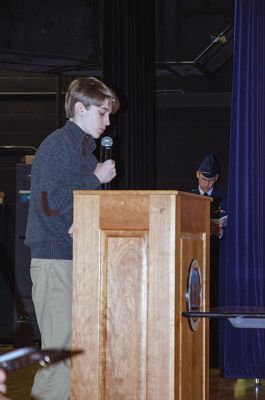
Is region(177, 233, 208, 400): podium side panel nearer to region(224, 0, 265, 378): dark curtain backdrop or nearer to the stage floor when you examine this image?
the stage floor

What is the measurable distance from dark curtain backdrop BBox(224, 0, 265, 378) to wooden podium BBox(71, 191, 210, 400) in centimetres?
254

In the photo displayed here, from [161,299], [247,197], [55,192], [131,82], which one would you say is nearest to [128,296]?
[161,299]

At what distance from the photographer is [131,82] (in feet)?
16.7

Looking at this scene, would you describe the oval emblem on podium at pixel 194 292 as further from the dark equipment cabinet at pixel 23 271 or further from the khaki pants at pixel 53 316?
the dark equipment cabinet at pixel 23 271

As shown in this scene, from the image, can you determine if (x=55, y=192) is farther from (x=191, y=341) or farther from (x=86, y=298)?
(x=191, y=341)

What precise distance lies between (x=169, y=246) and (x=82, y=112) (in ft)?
2.08

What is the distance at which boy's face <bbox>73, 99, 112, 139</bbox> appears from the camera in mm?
2426

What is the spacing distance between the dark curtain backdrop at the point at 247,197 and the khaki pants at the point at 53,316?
2.39m

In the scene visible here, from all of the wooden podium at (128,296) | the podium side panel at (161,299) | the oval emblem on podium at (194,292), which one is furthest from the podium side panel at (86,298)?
the oval emblem on podium at (194,292)

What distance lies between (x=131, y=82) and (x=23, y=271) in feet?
5.44

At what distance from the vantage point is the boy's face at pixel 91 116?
243 centimetres

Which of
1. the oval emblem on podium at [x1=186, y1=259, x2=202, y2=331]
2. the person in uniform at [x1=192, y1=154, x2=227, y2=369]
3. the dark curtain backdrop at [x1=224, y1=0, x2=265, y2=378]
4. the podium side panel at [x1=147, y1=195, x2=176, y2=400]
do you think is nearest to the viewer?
the podium side panel at [x1=147, y1=195, x2=176, y2=400]

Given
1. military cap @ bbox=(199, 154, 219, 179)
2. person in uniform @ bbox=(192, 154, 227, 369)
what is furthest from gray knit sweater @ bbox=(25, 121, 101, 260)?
military cap @ bbox=(199, 154, 219, 179)

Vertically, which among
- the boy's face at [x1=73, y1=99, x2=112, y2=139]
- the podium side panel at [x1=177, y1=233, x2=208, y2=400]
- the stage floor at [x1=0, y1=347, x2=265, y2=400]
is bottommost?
the stage floor at [x1=0, y1=347, x2=265, y2=400]
